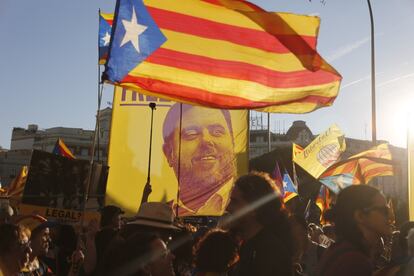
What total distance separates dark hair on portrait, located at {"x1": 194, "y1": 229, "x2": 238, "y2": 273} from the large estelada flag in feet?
8.67

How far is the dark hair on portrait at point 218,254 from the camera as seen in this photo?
10.3 ft

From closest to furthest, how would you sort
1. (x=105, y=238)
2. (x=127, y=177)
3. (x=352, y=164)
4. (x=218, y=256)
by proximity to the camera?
(x=218, y=256) → (x=105, y=238) → (x=127, y=177) → (x=352, y=164)

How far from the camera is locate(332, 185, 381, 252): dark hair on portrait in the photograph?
2760 millimetres

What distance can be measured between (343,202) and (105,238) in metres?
3.18

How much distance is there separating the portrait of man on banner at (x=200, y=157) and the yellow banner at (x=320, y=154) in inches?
139

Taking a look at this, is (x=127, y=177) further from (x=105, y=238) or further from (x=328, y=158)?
(x=328, y=158)

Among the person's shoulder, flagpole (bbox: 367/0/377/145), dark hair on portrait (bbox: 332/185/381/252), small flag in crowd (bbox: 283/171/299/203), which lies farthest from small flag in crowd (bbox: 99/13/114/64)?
the person's shoulder

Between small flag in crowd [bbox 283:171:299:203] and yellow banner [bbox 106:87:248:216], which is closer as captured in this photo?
yellow banner [bbox 106:87:248:216]

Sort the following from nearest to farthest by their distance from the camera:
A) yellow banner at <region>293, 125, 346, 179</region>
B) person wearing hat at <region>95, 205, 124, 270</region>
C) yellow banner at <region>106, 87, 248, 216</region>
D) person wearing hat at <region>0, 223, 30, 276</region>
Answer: person wearing hat at <region>0, 223, 30, 276</region> < person wearing hat at <region>95, 205, 124, 270</region> < yellow banner at <region>106, 87, 248, 216</region> < yellow banner at <region>293, 125, 346, 179</region>

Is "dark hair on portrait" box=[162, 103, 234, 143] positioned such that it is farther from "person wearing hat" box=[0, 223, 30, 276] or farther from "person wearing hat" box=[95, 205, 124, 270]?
"person wearing hat" box=[0, 223, 30, 276]

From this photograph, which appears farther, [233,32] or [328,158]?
[328,158]

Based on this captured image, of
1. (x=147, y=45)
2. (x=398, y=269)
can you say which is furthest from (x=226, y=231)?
(x=147, y=45)

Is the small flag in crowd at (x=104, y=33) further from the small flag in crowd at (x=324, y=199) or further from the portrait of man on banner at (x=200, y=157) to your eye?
the small flag in crowd at (x=324, y=199)

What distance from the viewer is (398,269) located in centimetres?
302
